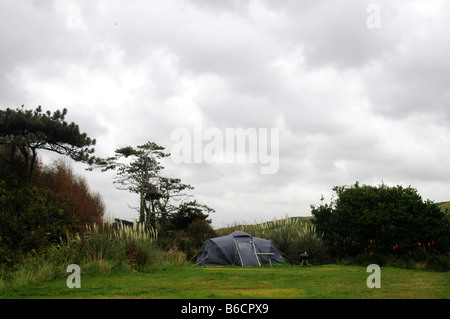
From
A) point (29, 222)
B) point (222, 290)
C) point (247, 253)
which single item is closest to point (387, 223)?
point (247, 253)

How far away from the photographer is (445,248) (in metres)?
19.1

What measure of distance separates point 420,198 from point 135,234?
13.9 m

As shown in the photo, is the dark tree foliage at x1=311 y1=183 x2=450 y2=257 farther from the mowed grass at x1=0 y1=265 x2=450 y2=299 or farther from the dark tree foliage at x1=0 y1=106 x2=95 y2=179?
the dark tree foliage at x1=0 y1=106 x2=95 y2=179

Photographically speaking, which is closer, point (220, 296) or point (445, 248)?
point (220, 296)

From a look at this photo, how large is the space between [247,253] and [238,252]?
0.48m

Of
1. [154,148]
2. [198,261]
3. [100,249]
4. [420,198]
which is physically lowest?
[198,261]

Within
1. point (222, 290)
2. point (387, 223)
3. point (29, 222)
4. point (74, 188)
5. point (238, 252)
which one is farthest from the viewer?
point (74, 188)

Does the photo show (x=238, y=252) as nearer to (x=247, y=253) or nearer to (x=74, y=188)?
(x=247, y=253)

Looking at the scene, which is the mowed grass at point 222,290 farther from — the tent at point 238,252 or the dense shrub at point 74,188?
the dense shrub at point 74,188

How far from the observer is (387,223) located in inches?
776

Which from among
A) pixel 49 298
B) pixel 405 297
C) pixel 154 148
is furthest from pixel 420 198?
pixel 154 148

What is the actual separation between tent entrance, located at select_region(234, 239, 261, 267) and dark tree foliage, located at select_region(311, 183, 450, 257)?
431cm
